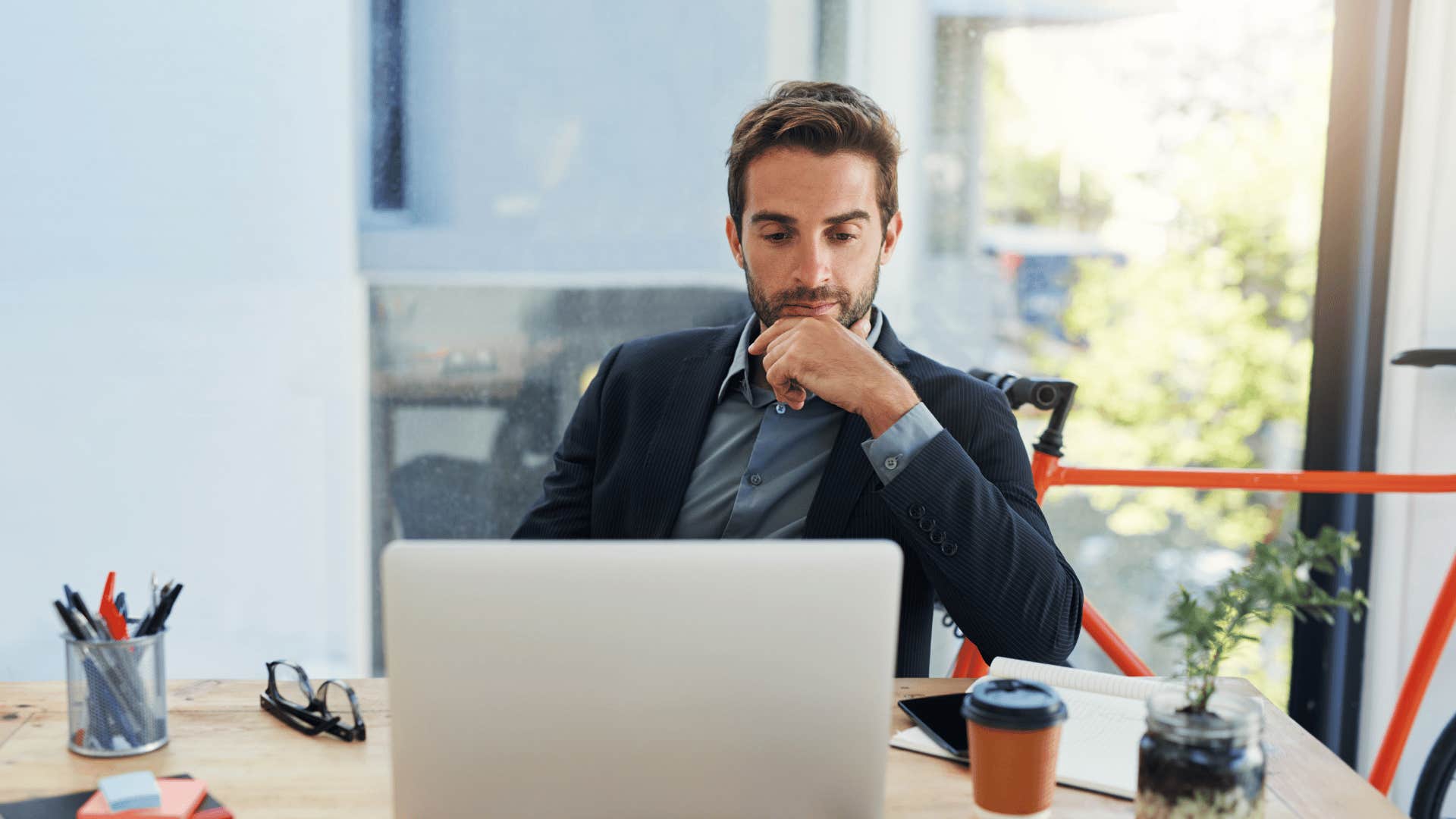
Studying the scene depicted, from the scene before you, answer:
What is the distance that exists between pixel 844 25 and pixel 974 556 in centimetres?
121

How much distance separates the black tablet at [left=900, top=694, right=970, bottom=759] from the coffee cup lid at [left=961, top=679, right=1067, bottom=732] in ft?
0.53

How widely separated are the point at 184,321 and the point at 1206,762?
1.97 metres

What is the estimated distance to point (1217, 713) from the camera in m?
0.84

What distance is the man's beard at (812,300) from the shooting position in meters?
1.63

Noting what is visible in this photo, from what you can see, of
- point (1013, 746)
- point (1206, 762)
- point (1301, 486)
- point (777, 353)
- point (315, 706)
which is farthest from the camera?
point (1301, 486)

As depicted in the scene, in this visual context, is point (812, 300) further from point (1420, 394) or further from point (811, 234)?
point (1420, 394)

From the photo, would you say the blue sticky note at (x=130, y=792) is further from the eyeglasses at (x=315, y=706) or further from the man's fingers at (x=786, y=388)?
the man's fingers at (x=786, y=388)

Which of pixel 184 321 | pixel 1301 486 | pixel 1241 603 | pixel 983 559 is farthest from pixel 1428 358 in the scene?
pixel 184 321

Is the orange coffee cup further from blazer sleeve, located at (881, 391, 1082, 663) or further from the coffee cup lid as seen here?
blazer sleeve, located at (881, 391, 1082, 663)

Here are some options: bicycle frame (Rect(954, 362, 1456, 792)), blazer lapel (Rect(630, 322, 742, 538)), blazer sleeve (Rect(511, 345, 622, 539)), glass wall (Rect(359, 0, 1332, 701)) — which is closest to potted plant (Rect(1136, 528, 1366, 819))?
blazer lapel (Rect(630, 322, 742, 538))

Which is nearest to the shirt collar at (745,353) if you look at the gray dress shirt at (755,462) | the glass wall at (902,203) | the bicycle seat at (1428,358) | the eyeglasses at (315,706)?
the gray dress shirt at (755,462)

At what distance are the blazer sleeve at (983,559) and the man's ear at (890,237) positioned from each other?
1.41 ft

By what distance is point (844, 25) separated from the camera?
218 centimetres

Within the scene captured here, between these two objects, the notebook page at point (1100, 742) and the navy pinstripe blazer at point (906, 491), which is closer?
the notebook page at point (1100, 742)
